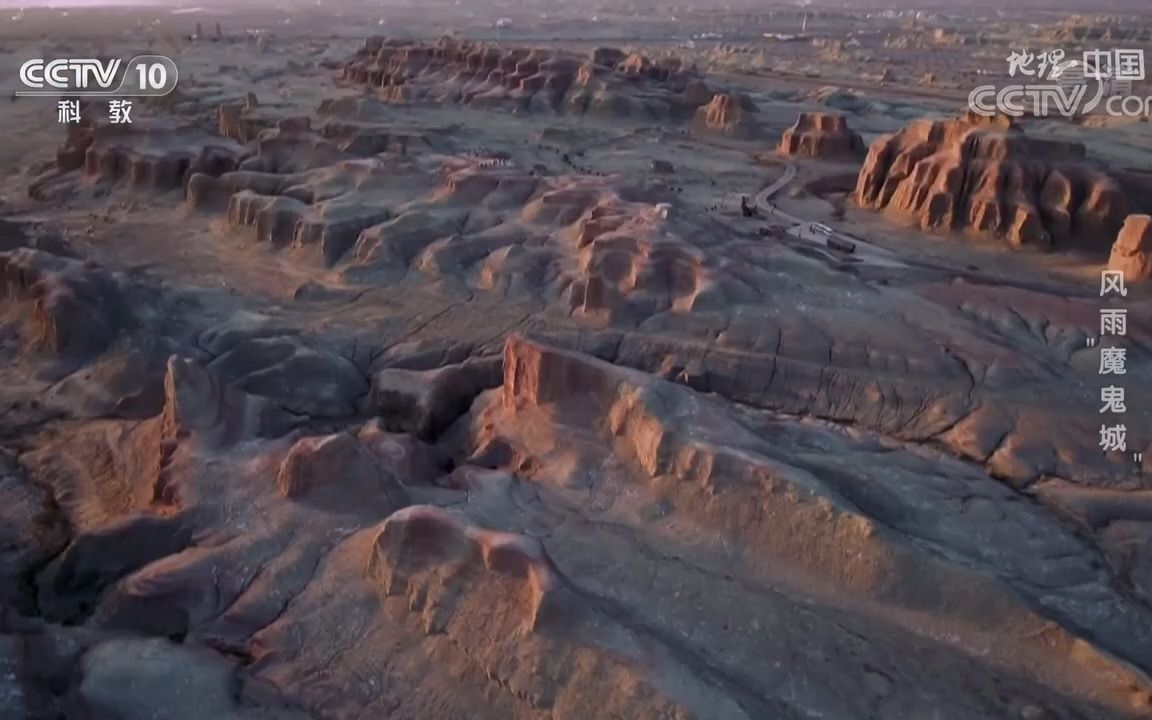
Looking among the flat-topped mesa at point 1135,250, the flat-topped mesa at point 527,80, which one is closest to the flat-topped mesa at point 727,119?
the flat-topped mesa at point 527,80

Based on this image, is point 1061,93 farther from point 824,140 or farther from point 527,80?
point 527,80

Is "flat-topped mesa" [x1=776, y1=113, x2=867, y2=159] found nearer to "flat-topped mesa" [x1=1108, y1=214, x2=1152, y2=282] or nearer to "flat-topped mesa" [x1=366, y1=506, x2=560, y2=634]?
"flat-topped mesa" [x1=1108, y1=214, x2=1152, y2=282]

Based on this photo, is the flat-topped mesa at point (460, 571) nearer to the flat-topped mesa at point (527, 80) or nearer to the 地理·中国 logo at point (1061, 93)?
the 地理·中国 logo at point (1061, 93)

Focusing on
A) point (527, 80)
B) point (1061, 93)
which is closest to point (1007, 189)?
point (1061, 93)

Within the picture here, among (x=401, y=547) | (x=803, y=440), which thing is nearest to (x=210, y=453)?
(x=401, y=547)

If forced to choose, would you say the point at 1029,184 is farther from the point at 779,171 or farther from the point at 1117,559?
the point at 1117,559

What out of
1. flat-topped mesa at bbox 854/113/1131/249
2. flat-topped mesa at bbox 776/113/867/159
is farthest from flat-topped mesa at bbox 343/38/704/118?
flat-topped mesa at bbox 854/113/1131/249
